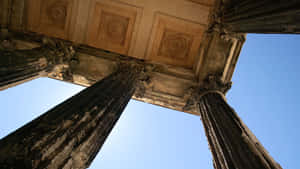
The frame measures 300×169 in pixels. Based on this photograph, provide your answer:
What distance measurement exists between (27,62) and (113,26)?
4480mm

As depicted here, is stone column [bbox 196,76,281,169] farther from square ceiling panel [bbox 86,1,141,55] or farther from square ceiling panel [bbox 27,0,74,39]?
square ceiling panel [bbox 27,0,74,39]

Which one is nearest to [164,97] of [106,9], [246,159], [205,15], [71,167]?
[205,15]

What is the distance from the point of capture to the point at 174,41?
9.80m

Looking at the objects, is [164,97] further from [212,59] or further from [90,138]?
[90,138]

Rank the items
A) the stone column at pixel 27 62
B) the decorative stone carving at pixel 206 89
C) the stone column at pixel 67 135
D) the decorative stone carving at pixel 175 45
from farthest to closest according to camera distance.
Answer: the decorative stone carving at pixel 175 45, the decorative stone carving at pixel 206 89, the stone column at pixel 27 62, the stone column at pixel 67 135

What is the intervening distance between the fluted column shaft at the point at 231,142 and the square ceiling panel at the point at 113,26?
5.57m

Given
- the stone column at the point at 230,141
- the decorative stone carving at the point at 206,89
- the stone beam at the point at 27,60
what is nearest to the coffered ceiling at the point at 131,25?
the stone beam at the point at 27,60

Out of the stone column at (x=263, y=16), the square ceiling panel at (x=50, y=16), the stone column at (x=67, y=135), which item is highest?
the stone column at (x=263, y=16)

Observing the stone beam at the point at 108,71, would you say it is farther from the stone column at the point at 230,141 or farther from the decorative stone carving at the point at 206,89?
the stone column at the point at 230,141

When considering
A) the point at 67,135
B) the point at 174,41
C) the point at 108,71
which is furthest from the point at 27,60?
the point at 174,41

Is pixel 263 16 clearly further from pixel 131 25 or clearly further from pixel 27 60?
pixel 27 60

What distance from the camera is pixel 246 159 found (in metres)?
3.94

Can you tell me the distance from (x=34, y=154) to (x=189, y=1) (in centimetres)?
870

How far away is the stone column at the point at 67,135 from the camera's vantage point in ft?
8.51
